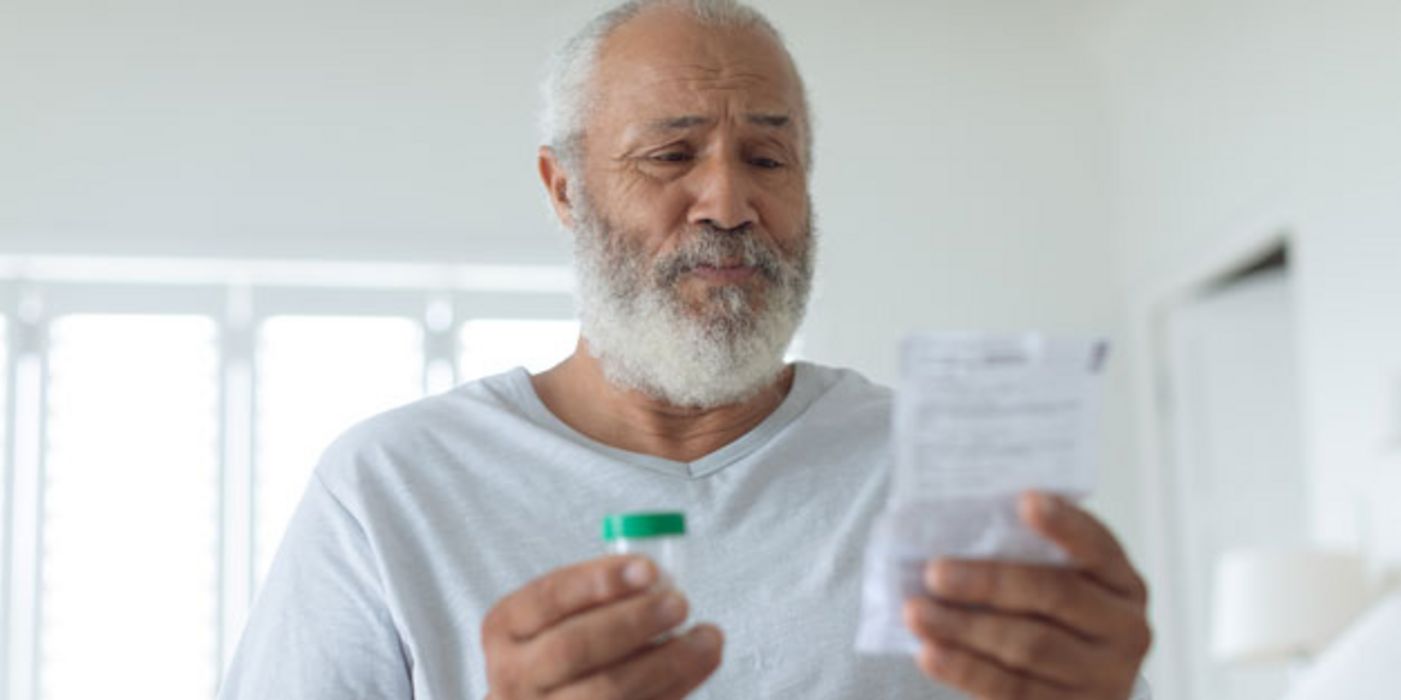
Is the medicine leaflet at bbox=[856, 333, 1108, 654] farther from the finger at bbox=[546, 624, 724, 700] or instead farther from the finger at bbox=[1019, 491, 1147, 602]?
the finger at bbox=[546, 624, 724, 700]

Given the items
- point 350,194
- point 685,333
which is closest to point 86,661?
point 350,194

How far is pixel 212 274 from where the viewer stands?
4.77 meters

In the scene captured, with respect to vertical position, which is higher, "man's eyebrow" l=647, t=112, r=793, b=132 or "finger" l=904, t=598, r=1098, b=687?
"man's eyebrow" l=647, t=112, r=793, b=132

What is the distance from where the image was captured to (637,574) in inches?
41.1

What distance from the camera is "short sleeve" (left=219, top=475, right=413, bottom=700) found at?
4.80 feet

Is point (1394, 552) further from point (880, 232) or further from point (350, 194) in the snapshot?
point (350, 194)

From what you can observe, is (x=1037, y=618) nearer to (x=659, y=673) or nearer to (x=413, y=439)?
(x=659, y=673)

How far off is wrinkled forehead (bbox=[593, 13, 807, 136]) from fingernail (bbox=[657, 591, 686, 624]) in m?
0.62

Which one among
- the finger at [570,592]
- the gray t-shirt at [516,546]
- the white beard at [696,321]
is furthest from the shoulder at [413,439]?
the finger at [570,592]

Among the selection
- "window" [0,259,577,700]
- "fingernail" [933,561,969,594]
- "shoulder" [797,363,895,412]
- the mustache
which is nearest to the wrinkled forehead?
the mustache

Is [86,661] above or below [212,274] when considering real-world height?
below

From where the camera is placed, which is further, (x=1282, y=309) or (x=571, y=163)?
(x=1282, y=309)

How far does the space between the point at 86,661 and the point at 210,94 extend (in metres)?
1.50

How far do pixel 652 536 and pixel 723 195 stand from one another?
503mm
